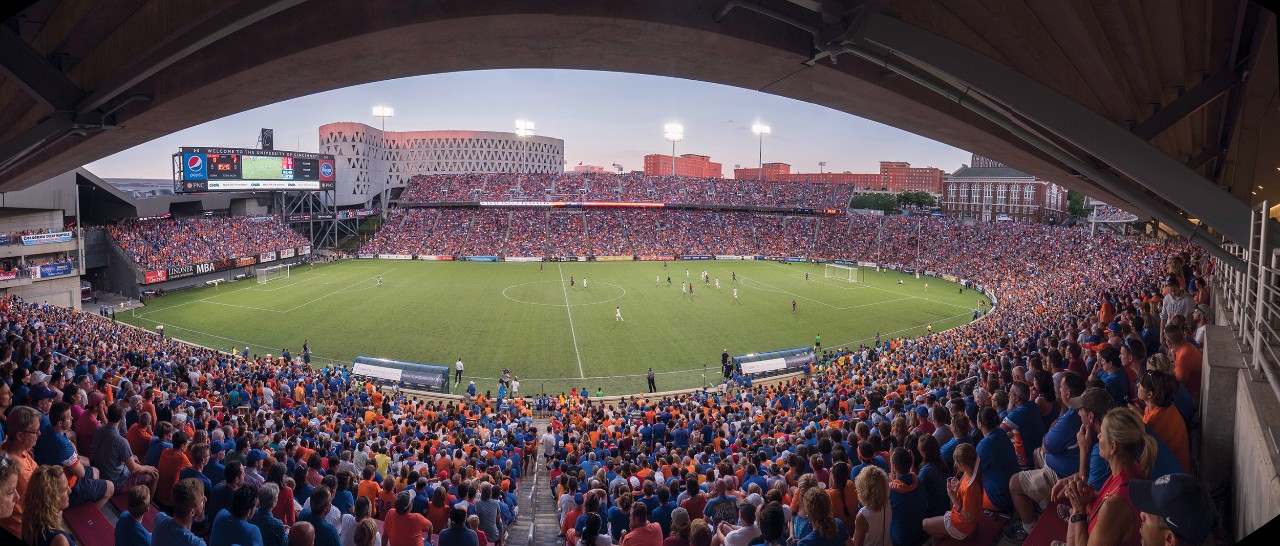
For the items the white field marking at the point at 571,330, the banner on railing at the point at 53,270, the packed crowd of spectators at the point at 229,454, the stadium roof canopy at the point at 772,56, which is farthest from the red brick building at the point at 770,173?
the stadium roof canopy at the point at 772,56

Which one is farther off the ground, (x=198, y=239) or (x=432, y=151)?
(x=432, y=151)

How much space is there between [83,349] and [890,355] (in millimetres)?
23635

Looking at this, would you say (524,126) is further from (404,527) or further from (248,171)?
(404,527)

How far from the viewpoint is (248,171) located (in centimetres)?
5156

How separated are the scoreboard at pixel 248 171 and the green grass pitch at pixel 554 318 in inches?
431

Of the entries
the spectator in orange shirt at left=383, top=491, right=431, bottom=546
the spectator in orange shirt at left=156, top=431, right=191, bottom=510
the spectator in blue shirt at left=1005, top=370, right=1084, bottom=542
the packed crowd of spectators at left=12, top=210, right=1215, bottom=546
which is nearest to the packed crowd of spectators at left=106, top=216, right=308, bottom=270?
the packed crowd of spectators at left=12, top=210, right=1215, bottom=546

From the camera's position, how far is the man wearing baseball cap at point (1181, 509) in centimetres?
247

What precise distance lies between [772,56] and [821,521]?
406cm

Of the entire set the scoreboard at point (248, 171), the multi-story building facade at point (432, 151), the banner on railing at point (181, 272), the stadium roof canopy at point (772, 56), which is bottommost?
the banner on railing at point (181, 272)

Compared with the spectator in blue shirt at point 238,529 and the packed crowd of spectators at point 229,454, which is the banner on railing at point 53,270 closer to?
the packed crowd of spectators at point 229,454

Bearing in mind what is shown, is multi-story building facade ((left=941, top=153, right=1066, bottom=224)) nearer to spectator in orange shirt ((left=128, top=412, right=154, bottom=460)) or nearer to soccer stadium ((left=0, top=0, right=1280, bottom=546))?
soccer stadium ((left=0, top=0, right=1280, bottom=546))

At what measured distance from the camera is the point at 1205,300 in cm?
1031

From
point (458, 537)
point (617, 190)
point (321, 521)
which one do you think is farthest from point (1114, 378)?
point (617, 190)

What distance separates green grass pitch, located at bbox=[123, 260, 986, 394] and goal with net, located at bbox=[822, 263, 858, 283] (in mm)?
1532
